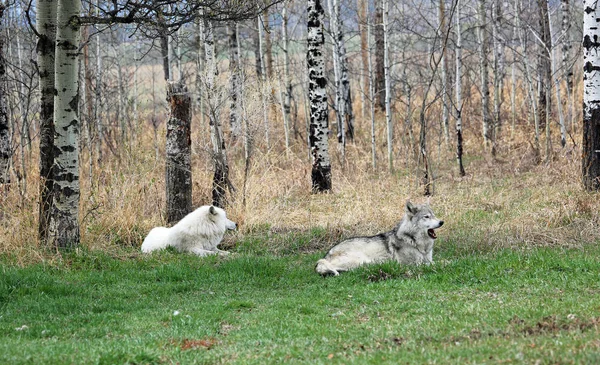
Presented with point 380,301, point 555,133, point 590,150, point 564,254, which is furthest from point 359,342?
point 555,133

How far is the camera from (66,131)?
10273 mm

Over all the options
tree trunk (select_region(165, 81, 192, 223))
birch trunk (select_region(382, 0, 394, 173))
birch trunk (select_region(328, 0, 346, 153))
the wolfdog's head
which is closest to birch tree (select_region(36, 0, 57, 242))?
tree trunk (select_region(165, 81, 192, 223))

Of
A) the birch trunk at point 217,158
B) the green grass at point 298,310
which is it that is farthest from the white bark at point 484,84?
the green grass at point 298,310

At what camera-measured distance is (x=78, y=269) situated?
32.5 feet

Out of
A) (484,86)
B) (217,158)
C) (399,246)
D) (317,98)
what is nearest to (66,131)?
(217,158)

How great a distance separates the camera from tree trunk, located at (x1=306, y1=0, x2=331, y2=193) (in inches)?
652

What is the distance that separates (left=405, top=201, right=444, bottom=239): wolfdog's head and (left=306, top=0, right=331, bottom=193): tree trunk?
6.49 m

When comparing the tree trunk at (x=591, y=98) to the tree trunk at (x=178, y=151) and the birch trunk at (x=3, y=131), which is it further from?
the birch trunk at (x=3, y=131)

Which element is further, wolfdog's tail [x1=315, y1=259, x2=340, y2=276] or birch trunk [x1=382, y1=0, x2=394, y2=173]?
birch trunk [x1=382, y1=0, x2=394, y2=173]

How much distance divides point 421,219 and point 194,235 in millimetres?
4069

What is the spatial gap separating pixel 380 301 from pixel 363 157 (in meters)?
14.7

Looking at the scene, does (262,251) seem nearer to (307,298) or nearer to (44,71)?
(307,298)

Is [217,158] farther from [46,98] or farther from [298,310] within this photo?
[298,310]

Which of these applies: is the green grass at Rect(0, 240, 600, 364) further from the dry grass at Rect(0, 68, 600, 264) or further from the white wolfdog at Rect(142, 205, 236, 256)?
the dry grass at Rect(0, 68, 600, 264)
